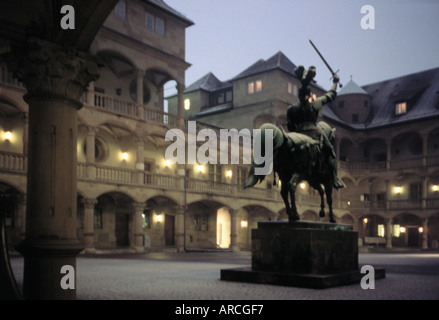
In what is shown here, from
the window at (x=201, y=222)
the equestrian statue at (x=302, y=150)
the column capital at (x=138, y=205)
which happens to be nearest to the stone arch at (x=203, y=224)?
the window at (x=201, y=222)

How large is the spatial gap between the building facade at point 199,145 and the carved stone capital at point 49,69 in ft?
51.7

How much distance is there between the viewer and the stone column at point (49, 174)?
586cm

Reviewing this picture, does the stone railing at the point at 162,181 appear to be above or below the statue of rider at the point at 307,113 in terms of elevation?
below

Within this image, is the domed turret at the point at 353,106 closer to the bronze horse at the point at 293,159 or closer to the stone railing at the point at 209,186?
the stone railing at the point at 209,186

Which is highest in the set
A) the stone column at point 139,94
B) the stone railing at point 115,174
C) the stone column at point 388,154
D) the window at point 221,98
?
the window at point 221,98

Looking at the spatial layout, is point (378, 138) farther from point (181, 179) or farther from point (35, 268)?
point (35, 268)

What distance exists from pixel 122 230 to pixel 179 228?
3.87 metres

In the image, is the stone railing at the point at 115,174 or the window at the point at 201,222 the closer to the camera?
the stone railing at the point at 115,174

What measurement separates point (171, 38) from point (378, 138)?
2561 cm

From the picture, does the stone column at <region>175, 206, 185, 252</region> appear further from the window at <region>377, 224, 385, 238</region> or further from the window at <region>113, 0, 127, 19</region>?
the window at <region>377, 224, 385, 238</region>

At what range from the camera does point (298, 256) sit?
9.57m

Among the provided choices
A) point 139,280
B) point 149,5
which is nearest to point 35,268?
point 139,280

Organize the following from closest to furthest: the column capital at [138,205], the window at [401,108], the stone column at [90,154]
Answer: the stone column at [90,154] < the column capital at [138,205] < the window at [401,108]

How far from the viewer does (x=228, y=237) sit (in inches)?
1494
